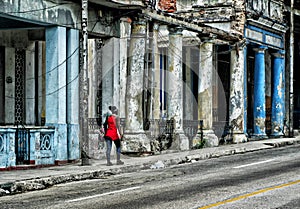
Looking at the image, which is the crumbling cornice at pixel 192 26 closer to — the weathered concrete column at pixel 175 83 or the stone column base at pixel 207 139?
the weathered concrete column at pixel 175 83

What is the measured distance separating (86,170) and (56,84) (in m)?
3.35

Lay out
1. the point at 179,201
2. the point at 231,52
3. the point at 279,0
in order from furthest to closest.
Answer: the point at 279,0, the point at 231,52, the point at 179,201

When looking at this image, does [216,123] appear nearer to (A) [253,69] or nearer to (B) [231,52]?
(B) [231,52]

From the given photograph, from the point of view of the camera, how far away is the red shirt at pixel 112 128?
20750 millimetres

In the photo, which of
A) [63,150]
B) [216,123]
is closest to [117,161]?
[63,150]

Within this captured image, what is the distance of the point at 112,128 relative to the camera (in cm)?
2088

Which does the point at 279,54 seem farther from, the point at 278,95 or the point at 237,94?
the point at 237,94

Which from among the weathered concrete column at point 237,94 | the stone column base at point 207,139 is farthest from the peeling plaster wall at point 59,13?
the weathered concrete column at point 237,94

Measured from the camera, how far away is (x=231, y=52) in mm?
32500

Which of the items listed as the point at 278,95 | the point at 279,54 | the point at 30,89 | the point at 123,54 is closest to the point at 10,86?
the point at 30,89

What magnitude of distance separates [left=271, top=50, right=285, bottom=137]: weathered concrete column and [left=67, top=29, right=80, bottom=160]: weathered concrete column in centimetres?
1759

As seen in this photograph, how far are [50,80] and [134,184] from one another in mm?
6292

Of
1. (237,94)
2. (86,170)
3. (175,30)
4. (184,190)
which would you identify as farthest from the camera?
(237,94)

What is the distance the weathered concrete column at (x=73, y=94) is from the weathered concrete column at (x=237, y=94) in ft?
38.8
